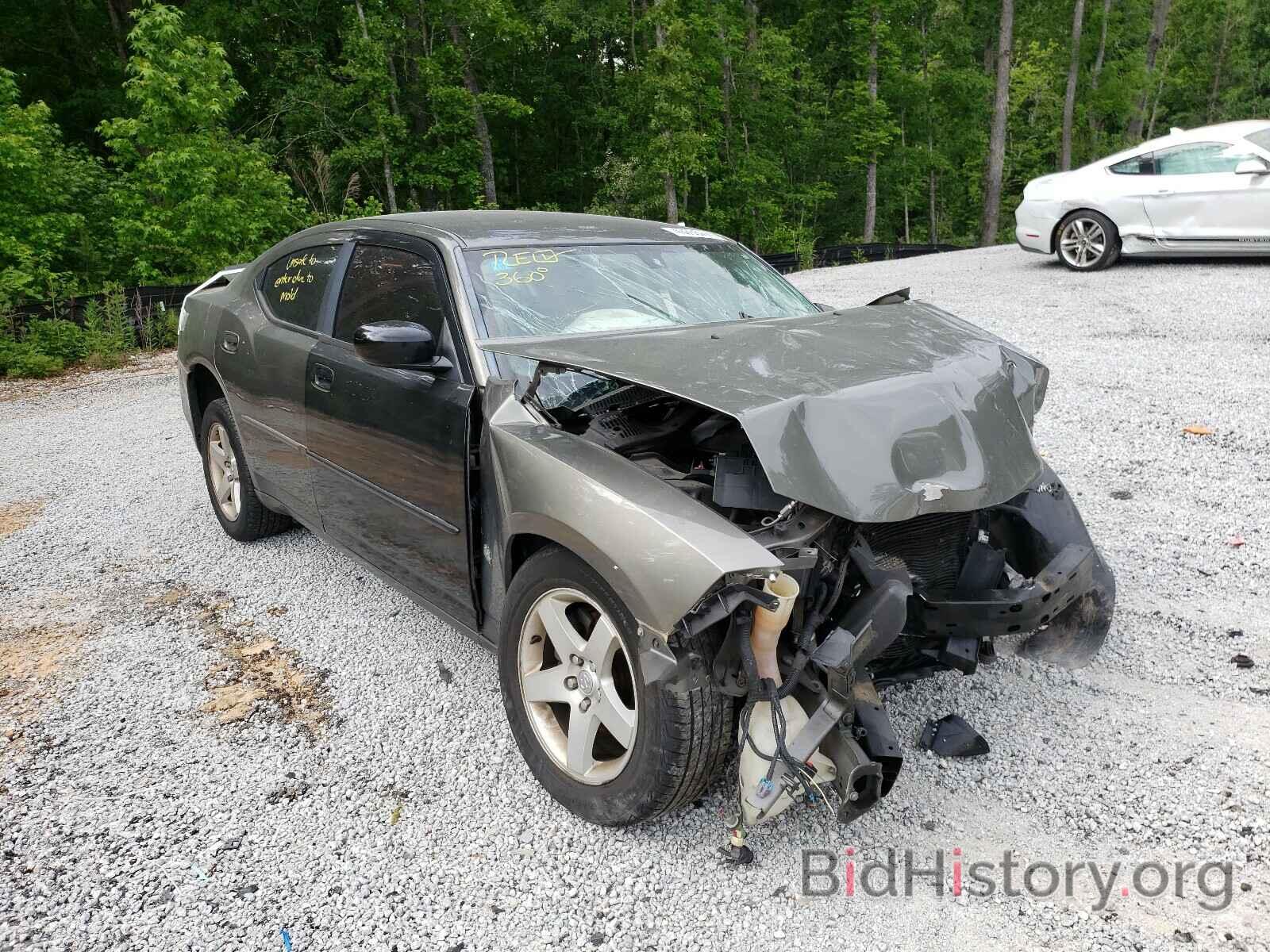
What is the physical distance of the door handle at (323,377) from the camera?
348 cm

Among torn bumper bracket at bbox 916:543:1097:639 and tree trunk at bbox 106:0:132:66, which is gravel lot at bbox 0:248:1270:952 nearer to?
torn bumper bracket at bbox 916:543:1097:639

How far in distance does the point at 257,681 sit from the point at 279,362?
1.42 metres

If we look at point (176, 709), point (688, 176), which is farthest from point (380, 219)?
point (688, 176)

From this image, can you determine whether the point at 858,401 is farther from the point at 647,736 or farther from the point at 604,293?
the point at 604,293

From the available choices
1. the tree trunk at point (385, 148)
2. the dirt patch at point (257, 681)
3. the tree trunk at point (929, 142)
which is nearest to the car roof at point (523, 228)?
the dirt patch at point (257, 681)

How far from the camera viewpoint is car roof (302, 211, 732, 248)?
11.1 feet

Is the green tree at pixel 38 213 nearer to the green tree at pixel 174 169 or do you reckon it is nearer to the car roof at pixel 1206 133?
the green tree at pixel 174 169

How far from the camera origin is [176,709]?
128 inches

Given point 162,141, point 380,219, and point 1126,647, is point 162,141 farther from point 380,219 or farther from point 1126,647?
point 1126,647

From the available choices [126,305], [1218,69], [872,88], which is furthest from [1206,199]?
[1218,69]

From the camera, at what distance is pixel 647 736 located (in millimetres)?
2229

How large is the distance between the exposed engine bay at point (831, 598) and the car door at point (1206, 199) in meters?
9.01

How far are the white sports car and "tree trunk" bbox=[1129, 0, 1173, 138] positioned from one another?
21943 millimetres

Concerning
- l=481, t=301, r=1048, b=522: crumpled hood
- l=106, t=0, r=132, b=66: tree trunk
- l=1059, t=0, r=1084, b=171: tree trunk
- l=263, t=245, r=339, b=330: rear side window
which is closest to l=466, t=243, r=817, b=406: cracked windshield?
l=481, t=301, r=1048, b=522: crumpled hood
